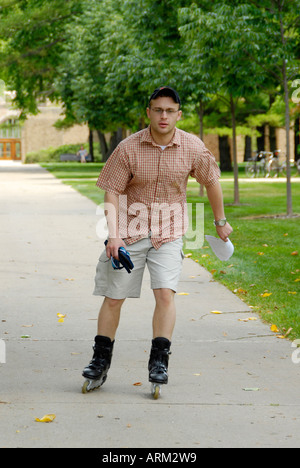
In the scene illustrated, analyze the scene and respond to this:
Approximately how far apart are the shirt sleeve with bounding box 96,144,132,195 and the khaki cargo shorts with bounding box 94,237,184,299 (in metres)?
0.36

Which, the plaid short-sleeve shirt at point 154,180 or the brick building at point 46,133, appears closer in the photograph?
the plaid short-sleeve shirt at point 154,180

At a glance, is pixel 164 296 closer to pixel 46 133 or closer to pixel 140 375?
pixel 140 375

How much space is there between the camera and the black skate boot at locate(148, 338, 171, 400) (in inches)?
211

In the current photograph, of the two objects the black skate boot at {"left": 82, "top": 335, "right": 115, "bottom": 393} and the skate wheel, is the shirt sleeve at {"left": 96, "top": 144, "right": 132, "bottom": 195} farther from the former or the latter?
the skate wheel

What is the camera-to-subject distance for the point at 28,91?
48531 mm

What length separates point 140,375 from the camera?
19.5 ft

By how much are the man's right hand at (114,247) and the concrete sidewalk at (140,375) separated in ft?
2.72

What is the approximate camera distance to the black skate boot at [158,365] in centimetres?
536

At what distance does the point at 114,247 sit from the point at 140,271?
32 cm

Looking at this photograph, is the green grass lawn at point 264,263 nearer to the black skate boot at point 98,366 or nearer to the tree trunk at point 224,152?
the black skate boot at point 98,366

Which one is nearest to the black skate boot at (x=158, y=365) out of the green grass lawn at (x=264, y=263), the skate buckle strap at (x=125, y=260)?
the skate buckle strap at (x=125, y=260)

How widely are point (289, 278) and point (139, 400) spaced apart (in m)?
4.84

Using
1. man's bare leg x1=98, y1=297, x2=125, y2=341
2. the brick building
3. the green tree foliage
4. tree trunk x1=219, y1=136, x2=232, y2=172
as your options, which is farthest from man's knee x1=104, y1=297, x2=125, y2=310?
the brick building

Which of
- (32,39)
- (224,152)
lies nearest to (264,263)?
(224,152)
